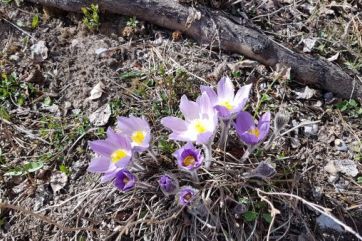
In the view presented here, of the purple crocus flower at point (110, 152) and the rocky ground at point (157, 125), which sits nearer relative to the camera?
the purple crocus flower at point (110, 152)

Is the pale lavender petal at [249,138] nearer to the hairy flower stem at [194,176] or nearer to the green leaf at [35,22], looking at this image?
the hairy flower stem at [194,176]

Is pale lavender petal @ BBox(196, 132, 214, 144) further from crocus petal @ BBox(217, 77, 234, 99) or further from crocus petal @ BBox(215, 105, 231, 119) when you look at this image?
crocus petal @ BBox(217, 77, 234, 99)

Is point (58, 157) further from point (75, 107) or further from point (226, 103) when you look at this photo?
point (226, 103)

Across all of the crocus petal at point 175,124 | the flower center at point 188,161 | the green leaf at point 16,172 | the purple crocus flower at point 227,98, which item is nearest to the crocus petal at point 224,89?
the purple crocus flower at point 227,98

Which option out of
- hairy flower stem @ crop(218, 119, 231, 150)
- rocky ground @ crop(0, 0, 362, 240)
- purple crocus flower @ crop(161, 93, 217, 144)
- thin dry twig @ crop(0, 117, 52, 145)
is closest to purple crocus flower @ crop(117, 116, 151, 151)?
purple crocus flower @ crop(161, 93, 217, 144)

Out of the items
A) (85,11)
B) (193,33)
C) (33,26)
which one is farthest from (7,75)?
(193,33)

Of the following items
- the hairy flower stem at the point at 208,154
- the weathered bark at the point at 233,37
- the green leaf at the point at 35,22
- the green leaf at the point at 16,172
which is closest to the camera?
the hairy flower stem at the point at 208,154

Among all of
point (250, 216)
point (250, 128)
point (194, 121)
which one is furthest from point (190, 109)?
point (250, 216)
